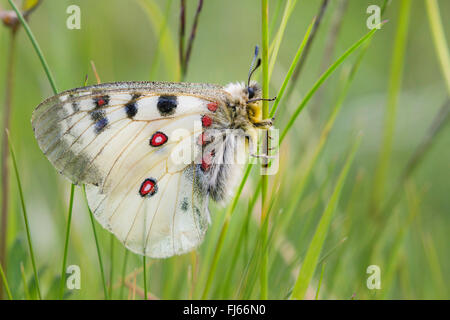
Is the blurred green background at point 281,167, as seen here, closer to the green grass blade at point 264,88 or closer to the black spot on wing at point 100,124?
the green grass blade at point 264,88

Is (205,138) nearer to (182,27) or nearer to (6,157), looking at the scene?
(182,27)

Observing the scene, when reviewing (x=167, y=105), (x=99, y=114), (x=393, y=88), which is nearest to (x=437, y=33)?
(x=393, y=88)

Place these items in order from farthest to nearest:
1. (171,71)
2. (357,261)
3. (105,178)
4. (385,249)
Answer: (385,249)
(171,71)
(357,261)
(105,178)

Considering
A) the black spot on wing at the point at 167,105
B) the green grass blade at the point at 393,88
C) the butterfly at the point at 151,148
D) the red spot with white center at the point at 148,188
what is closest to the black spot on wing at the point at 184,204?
the butterfly at the point at 151,148

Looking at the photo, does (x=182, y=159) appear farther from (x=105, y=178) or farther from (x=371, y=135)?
(x=371, y=135)
